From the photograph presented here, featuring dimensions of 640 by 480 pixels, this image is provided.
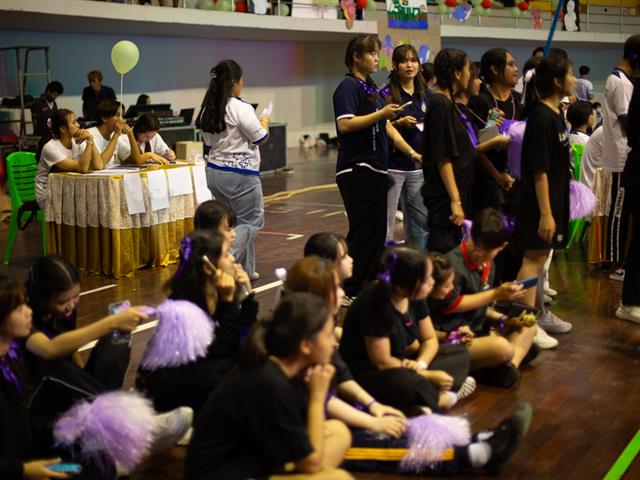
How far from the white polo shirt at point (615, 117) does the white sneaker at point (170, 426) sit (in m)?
3.59

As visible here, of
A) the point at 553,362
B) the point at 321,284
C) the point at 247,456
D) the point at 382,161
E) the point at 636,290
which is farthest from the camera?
the point at 382,161

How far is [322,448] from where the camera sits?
2.88 meters

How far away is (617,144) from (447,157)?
186cm

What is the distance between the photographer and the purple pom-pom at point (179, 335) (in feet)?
11.4

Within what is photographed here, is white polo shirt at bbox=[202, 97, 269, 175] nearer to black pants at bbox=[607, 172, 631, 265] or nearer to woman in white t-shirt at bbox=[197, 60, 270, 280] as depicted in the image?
woman in white t-shirt at bbox=[197, 60, 270, 280]

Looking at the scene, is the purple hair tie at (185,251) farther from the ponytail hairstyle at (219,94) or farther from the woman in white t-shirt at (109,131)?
the woman in white t-shirt at (109,131)

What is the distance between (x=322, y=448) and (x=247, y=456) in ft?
0.75

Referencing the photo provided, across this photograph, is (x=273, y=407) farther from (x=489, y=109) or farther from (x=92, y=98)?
(x=92, y=98)

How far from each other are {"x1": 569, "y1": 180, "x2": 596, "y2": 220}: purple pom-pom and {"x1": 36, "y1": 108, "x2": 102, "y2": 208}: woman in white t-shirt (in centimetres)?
346

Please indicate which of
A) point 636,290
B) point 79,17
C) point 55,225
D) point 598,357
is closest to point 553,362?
point 598,357

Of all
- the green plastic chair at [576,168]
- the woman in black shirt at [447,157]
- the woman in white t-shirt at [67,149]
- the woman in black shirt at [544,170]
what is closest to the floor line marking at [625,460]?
the woman in black shirt at [544,170]

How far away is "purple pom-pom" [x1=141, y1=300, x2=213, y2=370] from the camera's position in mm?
3477

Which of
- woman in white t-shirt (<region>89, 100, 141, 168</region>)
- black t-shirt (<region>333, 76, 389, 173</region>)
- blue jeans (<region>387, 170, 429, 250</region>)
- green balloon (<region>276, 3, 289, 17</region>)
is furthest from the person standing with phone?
green balloon (<region>276, 3, 289, 17</region>)

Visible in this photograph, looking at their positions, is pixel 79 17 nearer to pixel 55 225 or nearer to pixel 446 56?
pixel 55 225
